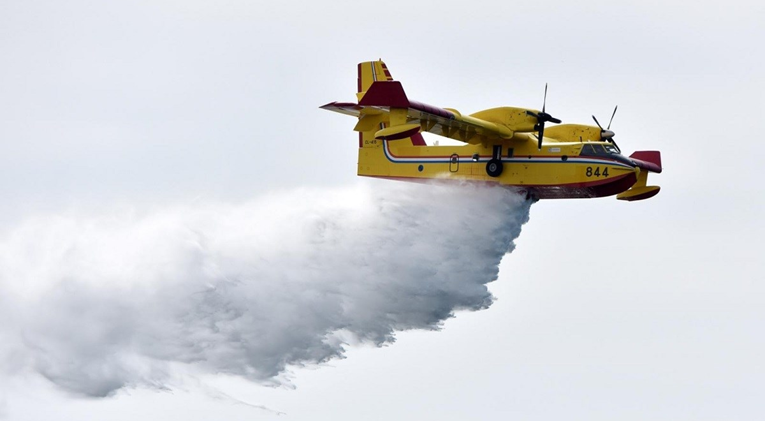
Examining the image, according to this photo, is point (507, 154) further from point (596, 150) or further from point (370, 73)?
point (370, 73)

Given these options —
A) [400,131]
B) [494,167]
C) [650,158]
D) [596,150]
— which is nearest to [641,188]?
[650,158]

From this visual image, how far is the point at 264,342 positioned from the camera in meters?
33.2

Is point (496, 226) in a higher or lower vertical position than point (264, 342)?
higher

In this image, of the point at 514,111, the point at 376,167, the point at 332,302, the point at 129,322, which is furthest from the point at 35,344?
the point at 514,111

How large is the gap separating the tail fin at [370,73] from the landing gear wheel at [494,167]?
455 centimetres

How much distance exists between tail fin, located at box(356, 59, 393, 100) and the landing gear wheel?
455cm

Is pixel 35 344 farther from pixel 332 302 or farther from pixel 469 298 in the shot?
pixel 469 298

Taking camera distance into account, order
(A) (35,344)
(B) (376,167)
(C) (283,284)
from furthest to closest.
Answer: (B) (376,167), (C) (283,284), (A) (35,344)

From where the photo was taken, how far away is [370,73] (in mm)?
38844

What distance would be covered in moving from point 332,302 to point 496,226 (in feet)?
15.3

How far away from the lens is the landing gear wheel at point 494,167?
3588 centimetres

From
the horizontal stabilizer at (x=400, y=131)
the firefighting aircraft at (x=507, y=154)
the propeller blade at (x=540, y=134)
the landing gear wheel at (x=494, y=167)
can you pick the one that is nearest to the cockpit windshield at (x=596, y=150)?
the firefighting aircraft at (x=507, y=154)

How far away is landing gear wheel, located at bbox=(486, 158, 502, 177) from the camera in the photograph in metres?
35.9

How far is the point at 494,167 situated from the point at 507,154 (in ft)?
1.56
